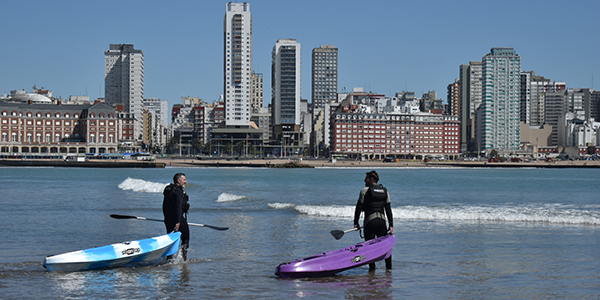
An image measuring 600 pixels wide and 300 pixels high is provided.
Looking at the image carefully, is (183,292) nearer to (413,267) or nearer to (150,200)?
(413,267)

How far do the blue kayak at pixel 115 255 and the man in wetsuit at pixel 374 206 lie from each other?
13.0 ft

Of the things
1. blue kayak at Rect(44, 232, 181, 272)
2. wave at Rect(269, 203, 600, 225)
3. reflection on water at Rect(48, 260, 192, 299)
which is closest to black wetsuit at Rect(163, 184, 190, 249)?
blue kayak at Rect(44, 232, 181, 272)

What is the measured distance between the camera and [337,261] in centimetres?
1189

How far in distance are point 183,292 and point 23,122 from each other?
525 ft

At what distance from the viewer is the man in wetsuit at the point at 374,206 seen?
1176 cm

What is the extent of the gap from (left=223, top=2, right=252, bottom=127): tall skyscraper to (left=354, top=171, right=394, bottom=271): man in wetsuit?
18054 centimetres

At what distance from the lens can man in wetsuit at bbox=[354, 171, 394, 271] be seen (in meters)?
11.8

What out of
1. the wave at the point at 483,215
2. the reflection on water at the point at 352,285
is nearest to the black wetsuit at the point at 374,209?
the reflection on water at the point at 352,285

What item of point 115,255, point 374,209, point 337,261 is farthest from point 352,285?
point 115,255

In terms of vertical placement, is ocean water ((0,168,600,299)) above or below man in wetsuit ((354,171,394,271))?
below

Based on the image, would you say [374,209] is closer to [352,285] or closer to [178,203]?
[352,285]

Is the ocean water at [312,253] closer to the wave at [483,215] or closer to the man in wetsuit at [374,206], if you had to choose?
the wave at [483,215]

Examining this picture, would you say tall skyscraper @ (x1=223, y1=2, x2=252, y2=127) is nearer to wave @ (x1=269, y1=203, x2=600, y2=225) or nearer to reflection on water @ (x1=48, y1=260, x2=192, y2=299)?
wave @ (x1=269, y1=203, x2=600, y2=225)

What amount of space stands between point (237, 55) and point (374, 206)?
18139 cm
